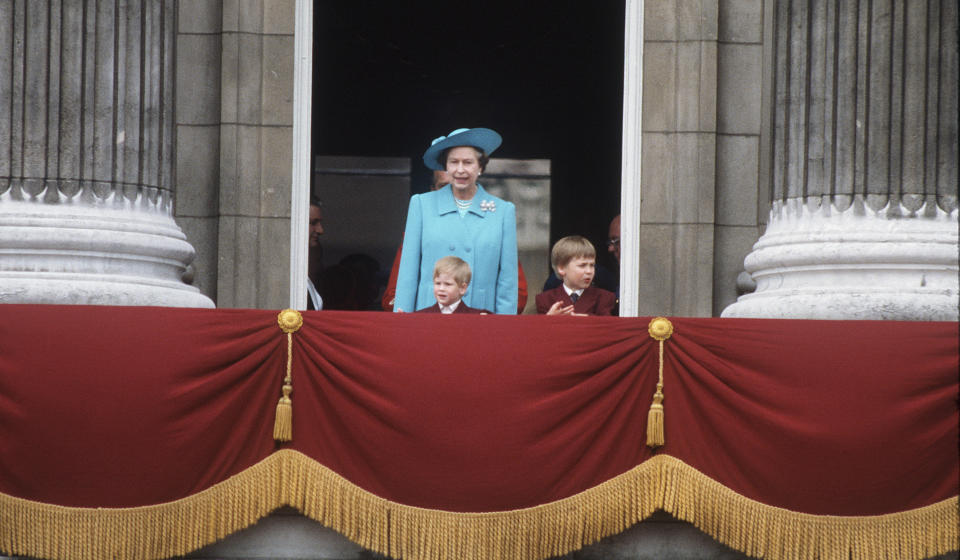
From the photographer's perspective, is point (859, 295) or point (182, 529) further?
point (859, 295)

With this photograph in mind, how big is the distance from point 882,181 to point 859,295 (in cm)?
70

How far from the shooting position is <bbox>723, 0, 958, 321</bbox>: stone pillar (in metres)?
8.70

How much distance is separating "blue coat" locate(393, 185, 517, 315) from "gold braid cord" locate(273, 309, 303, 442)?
1.56 m

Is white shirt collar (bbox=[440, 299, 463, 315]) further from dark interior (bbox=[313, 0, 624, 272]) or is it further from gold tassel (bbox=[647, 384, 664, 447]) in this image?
dark interior (bbox=[313, 0, 624, 272])

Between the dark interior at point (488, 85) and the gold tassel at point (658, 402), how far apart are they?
22.5 feet

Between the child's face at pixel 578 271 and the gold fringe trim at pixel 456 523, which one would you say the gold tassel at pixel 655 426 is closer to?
the gold fringe trim at pixel 456 523

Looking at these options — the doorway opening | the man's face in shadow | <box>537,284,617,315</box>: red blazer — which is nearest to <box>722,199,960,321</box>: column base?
<box>537,284,617,315</box>: red blazer

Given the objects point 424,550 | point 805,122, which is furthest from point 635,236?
point 424,550

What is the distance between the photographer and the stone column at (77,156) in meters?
8.55

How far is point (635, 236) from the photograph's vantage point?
10.8 metres

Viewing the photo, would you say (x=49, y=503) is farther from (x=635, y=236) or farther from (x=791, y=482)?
(x=635, y=236)

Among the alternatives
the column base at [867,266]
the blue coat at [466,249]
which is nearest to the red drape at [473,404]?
the column base at [867,266]

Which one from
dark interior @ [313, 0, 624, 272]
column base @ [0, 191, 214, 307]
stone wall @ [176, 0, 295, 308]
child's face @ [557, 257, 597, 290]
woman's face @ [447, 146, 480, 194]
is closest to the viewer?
column base @ [0, 191, 214, 307]

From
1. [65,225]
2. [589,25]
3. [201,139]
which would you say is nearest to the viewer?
[65,225]
